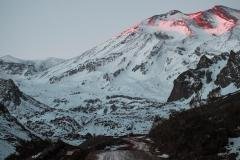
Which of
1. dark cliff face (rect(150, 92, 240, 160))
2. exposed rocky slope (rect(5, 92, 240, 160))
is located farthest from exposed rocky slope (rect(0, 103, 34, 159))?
dark cliff face (rect(150, 92, 240, 160))

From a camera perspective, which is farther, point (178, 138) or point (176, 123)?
point (176, 123)

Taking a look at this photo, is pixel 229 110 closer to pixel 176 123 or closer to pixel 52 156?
pixel 176 123

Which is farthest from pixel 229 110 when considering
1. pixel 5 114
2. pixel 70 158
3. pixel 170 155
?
pixel 5 114

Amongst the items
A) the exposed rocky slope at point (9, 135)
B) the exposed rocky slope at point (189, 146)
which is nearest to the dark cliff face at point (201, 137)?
the exposed rocky slope at point (189, 146)

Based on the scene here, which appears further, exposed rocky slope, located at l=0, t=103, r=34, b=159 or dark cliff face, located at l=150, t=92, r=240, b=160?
exposed rocky slope, located at l=0, t=103, r=34, b=159

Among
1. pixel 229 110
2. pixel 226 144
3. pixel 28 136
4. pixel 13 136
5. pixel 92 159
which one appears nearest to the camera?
pixel 226 144

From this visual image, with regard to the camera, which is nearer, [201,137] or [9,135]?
[201,137]

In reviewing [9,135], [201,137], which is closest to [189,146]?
[201,137]

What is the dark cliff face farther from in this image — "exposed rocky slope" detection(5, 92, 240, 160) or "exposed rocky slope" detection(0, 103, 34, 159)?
"exposed rocky slope" detection(0, 103, 34, 159)

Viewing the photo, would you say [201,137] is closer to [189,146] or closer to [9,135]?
[189,146]

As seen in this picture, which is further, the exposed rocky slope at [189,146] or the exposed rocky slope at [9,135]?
the exposed rocky slope at [9,135]

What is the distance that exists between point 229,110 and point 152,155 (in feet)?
54.9

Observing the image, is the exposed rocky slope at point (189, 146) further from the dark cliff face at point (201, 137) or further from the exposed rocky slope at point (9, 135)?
the exposed rocky slope at point (9, 135)

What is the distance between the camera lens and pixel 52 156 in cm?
8181
